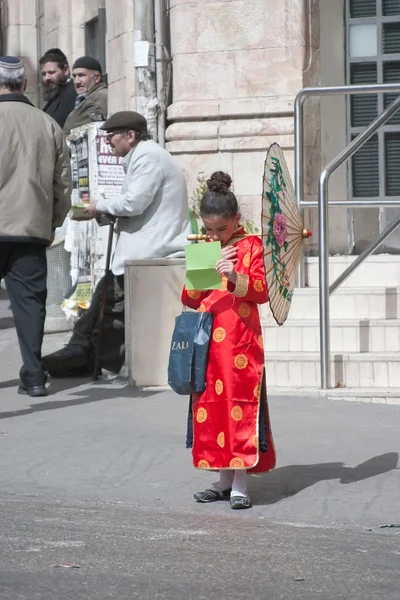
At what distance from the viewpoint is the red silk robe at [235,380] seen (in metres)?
6.12

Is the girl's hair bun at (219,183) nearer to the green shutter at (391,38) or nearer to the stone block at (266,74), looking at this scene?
the stone block at (266,74)

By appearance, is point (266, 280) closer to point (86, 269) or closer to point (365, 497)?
point (365, 497)

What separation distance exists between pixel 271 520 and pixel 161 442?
164 cm

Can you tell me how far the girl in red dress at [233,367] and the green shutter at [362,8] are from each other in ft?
18.1

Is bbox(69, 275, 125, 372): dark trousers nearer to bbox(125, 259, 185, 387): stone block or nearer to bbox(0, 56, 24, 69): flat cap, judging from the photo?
bbox(125, 259, 185, 387): stone block

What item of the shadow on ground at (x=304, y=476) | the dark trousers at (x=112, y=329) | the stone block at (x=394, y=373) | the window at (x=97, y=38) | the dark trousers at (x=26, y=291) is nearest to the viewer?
the shadow on ground at (x=304, y=476)

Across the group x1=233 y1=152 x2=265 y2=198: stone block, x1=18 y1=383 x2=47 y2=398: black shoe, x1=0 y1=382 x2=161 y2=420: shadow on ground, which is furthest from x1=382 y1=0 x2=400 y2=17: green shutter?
x1=18 y1=383 x2=47 y2=398: black shoe

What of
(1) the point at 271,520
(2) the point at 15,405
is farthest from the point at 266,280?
(2) the point at 15,405

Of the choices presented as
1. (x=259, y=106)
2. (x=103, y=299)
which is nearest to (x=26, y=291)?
(x=103, y=299)

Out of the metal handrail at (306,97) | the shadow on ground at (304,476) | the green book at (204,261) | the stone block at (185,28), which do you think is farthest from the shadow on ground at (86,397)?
the stone block at (185,28)

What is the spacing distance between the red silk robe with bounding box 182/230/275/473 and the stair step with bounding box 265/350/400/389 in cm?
275

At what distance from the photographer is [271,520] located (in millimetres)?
6008

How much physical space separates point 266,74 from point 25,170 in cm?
247

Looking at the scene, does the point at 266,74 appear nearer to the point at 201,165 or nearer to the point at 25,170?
the point at 201,165
